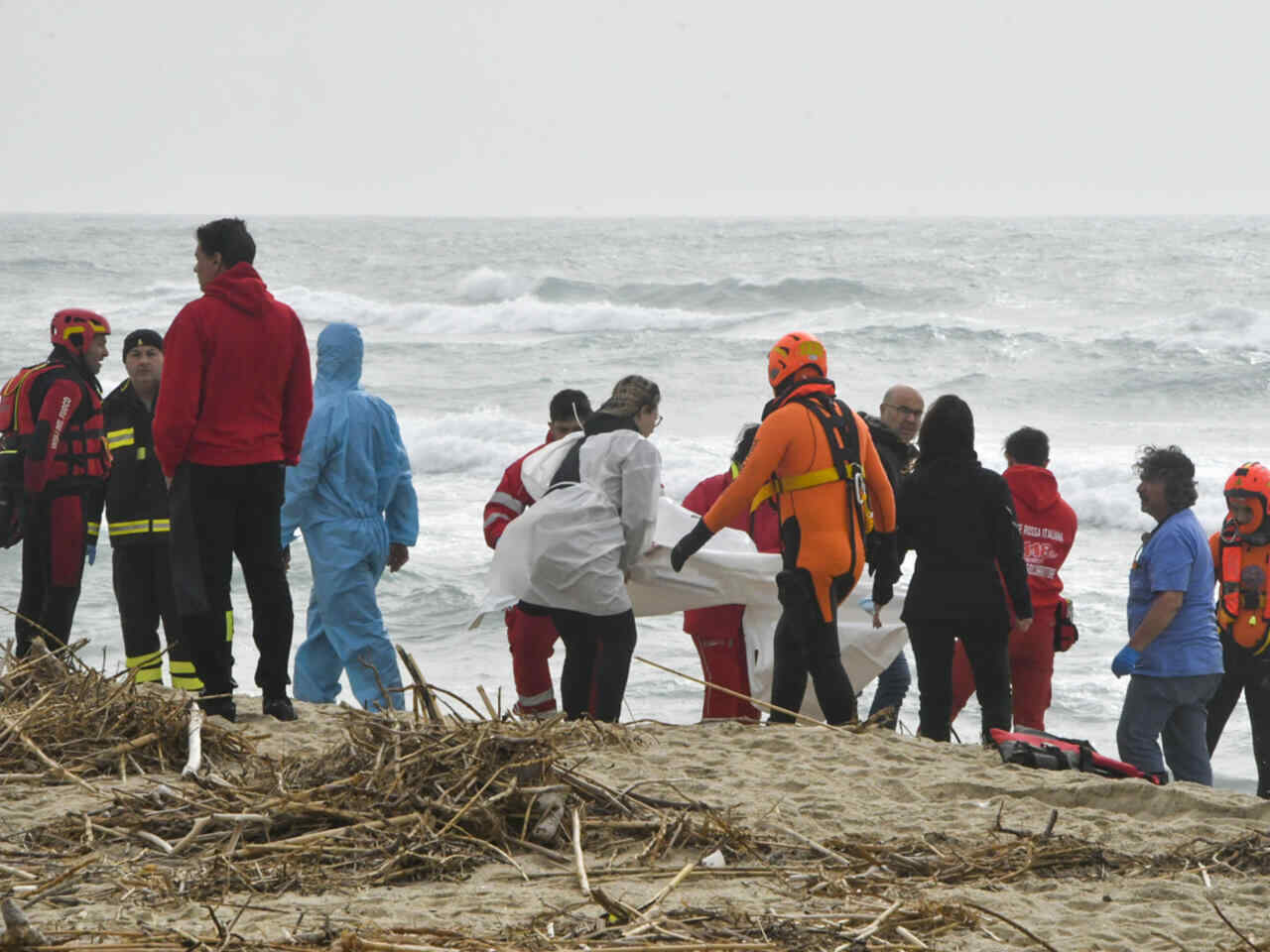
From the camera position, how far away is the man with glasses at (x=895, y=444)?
6602 millimetres

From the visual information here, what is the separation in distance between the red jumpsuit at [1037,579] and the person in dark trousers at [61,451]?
12.7ft

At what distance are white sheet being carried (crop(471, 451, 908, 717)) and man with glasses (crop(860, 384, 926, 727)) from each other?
28cm

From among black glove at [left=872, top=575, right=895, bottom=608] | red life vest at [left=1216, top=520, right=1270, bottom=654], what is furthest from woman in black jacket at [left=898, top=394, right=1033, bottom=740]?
red life vest at [left=1216, top=520, right=1270, bottom=654]

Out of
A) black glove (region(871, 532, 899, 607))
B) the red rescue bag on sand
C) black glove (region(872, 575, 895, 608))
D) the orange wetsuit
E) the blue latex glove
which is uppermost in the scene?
the orange wetsuit

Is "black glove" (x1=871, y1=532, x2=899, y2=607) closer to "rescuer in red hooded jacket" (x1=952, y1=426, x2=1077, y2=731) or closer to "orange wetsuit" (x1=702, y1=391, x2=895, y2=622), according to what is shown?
"orange wetsuit" (x1=702, y1=391, x2=895, y2=622)

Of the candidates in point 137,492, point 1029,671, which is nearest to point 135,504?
point 137,492

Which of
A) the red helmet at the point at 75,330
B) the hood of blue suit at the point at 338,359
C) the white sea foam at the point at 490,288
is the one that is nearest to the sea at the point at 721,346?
the white sea foam at the point at 490,288

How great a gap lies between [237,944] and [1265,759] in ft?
16.1

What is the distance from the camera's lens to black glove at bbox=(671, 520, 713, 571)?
5852 mm

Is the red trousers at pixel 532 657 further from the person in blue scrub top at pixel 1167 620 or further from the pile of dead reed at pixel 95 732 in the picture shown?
the person in blue scrub top at pixel 1167 620

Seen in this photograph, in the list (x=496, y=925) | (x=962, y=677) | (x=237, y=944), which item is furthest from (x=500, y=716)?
(x=962, y=677)

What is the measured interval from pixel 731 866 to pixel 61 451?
165 inches

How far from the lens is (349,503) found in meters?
6.79

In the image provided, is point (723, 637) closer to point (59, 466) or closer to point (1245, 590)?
point (1245, 590)
